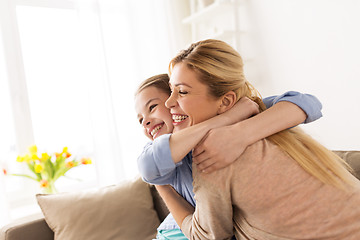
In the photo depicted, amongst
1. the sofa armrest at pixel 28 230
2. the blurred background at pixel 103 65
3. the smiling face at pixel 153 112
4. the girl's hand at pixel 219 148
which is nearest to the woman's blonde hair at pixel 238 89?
the girl's hand at pixel 219 148

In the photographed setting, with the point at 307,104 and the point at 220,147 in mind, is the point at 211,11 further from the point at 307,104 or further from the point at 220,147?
the point at 220,147

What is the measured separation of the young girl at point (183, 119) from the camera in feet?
3.08

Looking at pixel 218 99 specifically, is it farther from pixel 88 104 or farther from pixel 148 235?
pixel 88 104

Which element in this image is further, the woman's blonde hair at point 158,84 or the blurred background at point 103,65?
the blurred background at point 103,65

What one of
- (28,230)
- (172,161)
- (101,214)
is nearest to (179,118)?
(172,161)

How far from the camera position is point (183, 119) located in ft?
3.79

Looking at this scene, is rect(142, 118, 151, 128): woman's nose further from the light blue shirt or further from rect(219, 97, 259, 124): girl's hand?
rect(219, 97, 259, 124): girl's hand

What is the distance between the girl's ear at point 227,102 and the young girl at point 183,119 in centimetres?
2

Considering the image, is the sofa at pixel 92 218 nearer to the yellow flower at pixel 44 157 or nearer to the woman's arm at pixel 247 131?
the yellow flower at pixel 44 157

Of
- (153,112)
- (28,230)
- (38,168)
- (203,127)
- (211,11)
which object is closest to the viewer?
(203,127)

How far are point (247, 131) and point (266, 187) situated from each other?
0.16m

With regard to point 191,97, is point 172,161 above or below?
below

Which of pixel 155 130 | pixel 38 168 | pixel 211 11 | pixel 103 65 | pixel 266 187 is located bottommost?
pixel 38 168

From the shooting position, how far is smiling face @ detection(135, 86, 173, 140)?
53.8 inches
